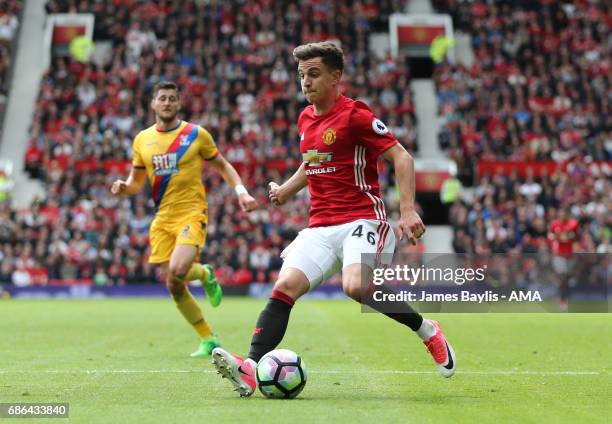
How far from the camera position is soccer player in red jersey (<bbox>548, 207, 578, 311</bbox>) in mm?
22484

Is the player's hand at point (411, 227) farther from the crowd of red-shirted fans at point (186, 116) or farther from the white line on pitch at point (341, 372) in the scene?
the crowd of red-shirted fans at point (186, 116)

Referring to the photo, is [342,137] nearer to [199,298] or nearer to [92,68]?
[199,298]

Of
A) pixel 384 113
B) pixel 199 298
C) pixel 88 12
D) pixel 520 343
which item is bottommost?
pixel 199 298

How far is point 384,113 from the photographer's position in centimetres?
3281

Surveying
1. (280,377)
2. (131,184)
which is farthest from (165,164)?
(280,377)

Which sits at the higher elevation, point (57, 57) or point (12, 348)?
point (57, 57)

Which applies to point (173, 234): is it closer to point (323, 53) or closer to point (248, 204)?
point (248, 204)

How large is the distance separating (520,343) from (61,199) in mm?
19752

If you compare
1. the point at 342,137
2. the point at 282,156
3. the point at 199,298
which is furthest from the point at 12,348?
the point at 282,156

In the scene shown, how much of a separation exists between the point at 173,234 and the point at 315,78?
13.7 ft

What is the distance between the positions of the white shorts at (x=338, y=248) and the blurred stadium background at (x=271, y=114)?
1754 cm

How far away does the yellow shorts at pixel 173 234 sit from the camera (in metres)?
11.0

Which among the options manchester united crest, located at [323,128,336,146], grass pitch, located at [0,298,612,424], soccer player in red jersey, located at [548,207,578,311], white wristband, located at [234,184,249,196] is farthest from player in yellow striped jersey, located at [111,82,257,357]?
soccer player in red jersey, located at [548,207,578,311]

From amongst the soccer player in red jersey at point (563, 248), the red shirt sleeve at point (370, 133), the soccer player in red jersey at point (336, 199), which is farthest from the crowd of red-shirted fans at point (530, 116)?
the red shirt sleeve at point (370, 133)
